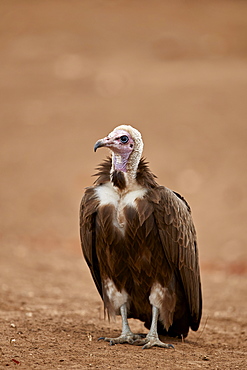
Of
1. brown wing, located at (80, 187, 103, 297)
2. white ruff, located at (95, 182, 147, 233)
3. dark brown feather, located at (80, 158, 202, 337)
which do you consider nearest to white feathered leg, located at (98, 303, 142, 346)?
dark brown feather, located at (80, 158, 202, 337)

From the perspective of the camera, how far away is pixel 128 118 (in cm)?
2581

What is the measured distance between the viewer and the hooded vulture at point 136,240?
5895 millimetres

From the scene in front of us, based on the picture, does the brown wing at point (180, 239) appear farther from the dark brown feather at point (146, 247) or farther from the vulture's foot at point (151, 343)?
the vulture's foot at point (151, 343)

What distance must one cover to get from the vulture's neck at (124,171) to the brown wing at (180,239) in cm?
28

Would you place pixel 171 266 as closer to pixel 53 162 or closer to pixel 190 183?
pixel 190 183

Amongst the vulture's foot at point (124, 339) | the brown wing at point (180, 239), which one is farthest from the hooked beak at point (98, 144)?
the vulture's foot at point (124, 339)

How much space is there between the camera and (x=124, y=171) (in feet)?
19.8

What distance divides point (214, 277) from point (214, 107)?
1452 cm

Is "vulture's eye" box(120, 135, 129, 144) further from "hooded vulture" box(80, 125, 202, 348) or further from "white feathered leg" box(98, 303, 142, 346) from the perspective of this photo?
"white feathered leg" box(98, 303, 142, 346)

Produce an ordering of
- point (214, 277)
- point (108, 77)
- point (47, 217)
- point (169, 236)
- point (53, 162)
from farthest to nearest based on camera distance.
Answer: point (108, 77)
point (53, 162)
point (47, 217)
point (214, 277)
point (169, 236)

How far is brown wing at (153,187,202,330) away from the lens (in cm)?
589

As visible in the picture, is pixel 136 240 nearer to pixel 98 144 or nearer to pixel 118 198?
pixel 118 198

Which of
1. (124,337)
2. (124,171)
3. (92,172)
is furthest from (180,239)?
(92,172)

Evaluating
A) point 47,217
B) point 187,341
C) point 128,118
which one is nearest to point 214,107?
point 128,118
